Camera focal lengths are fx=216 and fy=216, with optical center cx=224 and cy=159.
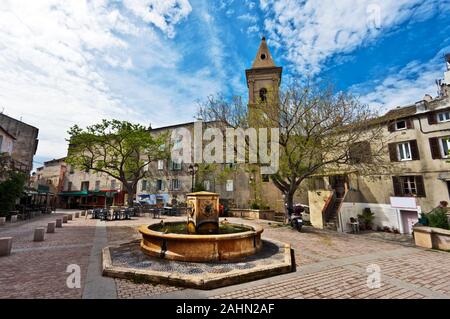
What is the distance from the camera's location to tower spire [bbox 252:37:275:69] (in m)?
28.1

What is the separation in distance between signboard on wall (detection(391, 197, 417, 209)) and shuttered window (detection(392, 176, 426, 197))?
42 centimetres

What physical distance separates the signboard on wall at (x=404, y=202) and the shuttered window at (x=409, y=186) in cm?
42

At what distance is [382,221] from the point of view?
18.7 metres

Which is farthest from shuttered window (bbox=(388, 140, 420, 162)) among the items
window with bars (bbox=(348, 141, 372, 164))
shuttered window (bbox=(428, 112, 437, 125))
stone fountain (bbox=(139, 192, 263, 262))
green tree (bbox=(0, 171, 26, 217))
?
green tree (bbox=(0, 171, 26, 217))

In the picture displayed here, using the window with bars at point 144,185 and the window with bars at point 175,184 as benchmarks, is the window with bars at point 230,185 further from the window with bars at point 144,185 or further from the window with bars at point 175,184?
the window with bars at point 144,185

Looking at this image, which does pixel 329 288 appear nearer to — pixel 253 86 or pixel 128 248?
pixel 128 248

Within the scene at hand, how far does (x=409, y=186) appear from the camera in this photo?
17.7 meters

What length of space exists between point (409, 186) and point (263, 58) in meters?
21.9

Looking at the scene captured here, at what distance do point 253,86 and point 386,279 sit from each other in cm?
2531

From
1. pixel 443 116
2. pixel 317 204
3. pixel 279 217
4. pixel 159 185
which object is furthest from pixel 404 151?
pixel 159 185

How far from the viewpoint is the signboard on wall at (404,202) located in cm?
1712

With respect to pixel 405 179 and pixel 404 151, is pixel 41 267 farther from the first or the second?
pixel 404 151
